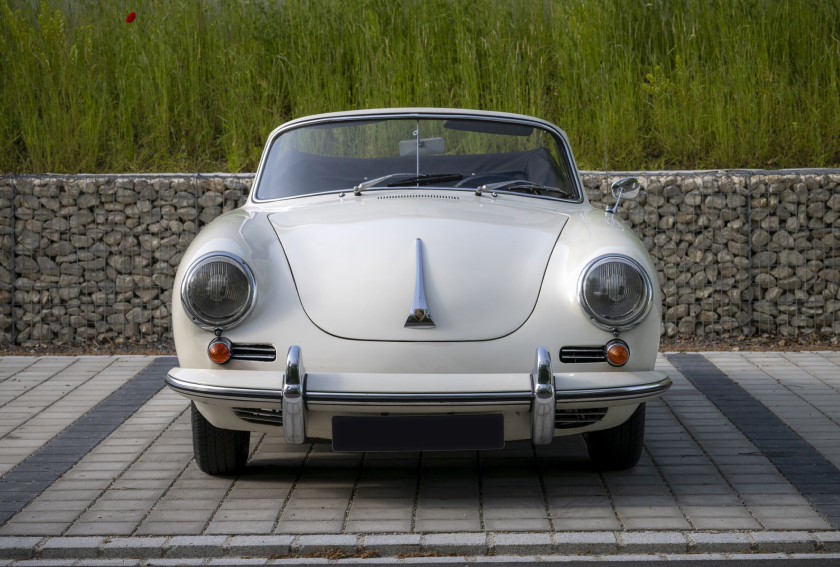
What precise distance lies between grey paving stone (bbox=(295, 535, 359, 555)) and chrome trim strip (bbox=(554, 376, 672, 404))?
0.89 meters

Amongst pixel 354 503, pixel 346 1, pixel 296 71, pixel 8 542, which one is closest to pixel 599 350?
pixel 354 503

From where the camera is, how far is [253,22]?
1023cm

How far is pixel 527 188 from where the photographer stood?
4.74 meters

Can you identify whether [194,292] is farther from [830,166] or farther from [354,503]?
[830,166]

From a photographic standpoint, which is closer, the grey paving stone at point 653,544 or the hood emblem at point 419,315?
the grey paving stone at point 653,544

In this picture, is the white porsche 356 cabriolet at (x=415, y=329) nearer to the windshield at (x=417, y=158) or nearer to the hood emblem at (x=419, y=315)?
the hood emblem at (x=419, y=315)

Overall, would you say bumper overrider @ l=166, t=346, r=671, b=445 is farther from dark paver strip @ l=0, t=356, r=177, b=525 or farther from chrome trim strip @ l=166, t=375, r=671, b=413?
dark paver strip @ l=0, t=356, r=177, b=525

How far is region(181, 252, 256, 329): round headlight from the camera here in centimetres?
370

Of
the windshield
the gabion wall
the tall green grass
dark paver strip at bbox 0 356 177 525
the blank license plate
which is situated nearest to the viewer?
the blank license plate

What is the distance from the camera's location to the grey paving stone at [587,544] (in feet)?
11.2

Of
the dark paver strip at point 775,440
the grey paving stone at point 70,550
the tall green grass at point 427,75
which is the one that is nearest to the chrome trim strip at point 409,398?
the grey paving stone at point 70,550

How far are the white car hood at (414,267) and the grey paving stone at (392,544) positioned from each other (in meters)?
0.71

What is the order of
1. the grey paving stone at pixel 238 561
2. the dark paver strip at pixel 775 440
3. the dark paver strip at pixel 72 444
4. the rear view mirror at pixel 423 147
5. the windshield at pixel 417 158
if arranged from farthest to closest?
the rear view mirror at pixel 423 147 → the windshield at pixel 417 158 → the dark paver strip at pixel 72 444 → the dark paver strip at pixel 775 440 → the grey paving stone at pixel 238 561

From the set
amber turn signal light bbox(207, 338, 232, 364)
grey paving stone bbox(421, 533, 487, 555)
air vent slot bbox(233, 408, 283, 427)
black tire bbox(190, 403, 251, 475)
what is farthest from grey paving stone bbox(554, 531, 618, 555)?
black tire bbox(190, 403, 251, 475)
